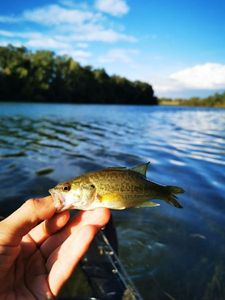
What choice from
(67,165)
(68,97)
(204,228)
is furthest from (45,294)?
(68,97)

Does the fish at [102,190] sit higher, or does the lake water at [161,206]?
the fish at [102,190]

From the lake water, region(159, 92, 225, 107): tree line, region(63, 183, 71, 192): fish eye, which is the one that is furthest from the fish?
region(159, 92, 225, 107): tree line

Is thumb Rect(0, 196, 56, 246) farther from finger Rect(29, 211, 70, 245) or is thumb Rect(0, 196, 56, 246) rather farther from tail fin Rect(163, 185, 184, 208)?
tail fin Rect(163, 185, 184, 208)

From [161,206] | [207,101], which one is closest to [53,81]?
[207,101]

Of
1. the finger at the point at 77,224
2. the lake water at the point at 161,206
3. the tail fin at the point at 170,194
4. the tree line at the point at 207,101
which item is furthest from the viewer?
the tree line at the point at 207,101

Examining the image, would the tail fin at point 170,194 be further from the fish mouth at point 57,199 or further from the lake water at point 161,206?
the lake water at point 161,206

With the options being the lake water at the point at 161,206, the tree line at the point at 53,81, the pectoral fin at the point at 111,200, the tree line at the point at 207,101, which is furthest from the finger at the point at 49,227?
the tree line at the point at 207,101

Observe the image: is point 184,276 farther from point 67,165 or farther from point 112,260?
point 67,165
